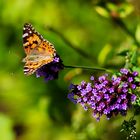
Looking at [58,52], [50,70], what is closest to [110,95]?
[50,70]

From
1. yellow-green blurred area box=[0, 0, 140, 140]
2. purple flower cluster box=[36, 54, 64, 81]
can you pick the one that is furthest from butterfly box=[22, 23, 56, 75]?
yellow-green blurred area box=[0, 0, 140, 140]

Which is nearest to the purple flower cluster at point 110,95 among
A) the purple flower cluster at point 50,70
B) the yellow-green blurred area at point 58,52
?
the purple flower cluster at point 50,70

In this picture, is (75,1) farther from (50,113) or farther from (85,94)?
(85,94)

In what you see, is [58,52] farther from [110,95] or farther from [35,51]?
[110,95]

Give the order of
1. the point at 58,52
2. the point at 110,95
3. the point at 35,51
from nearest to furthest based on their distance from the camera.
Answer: the point at 110,95 < the point at 35,51 < the point at 58,52

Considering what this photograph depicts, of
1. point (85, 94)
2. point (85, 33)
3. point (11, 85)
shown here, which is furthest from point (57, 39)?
point (85, 94)
